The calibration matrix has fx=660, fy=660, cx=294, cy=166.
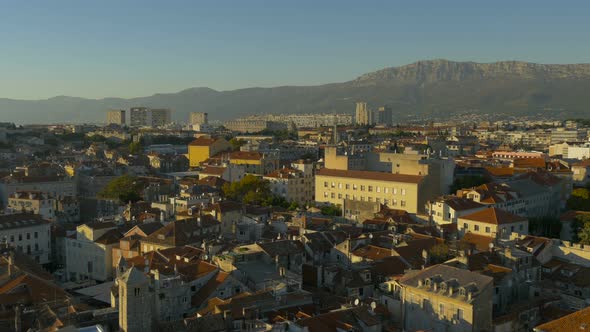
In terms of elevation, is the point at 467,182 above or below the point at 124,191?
above

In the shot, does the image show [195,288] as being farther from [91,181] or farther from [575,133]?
→ [575,133]

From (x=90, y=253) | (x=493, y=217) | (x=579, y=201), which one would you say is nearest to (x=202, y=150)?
(x=579, y=201)

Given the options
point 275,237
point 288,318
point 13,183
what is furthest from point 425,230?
point 13,183

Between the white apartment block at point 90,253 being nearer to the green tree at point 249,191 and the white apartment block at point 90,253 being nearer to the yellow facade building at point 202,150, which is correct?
the green tree at point 249,191

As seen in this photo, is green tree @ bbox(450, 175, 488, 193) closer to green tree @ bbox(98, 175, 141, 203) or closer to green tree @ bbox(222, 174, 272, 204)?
green tree @ bbox(222, 174, 272, 204)

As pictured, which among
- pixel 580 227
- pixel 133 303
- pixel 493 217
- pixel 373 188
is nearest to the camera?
pixel 133 303

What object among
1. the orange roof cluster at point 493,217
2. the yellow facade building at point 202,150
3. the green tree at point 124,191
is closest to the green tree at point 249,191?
the green tree at point 124,191

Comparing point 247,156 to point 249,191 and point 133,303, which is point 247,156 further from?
point 133,303
